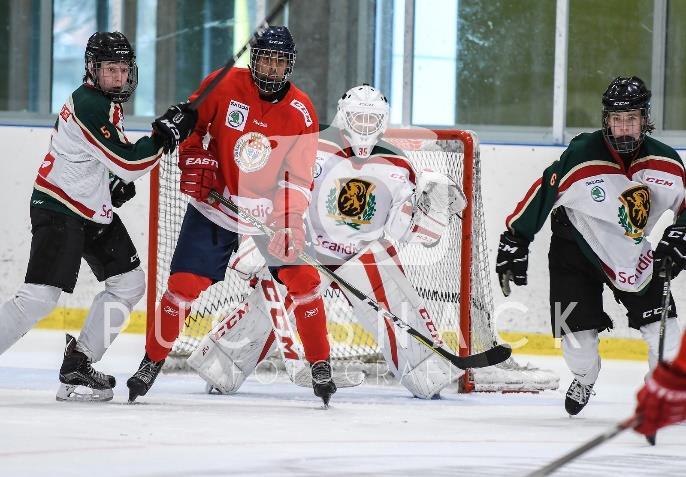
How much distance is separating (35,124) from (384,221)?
2378 millimetres

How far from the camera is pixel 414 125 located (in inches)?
271

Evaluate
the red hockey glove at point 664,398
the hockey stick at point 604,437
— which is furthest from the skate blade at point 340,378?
the red hockey glove at point 664,398

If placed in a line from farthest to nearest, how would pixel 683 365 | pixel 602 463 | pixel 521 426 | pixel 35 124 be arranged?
1. pixel 35 124
2. pixel 521 426
3. pixel 602 463
4. pixel 683 365

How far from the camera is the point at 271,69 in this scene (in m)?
4.33

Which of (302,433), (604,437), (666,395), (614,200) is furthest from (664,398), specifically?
(614,200)

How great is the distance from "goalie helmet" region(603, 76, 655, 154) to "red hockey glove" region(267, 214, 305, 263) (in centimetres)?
91

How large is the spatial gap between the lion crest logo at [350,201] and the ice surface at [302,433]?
0.57 meters

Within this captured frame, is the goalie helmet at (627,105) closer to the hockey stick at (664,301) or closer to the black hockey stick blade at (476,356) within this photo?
the hockey stick at (664,301)

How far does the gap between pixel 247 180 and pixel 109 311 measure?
0.56 metres

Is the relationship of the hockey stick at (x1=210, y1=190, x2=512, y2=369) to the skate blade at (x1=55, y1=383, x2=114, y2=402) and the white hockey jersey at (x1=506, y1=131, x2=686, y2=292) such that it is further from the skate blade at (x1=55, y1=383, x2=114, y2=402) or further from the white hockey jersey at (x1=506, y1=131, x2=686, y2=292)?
the skate blade at (x1=55, y1=383, x2=114, y2=402)

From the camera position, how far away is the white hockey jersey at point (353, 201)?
4.82 meters

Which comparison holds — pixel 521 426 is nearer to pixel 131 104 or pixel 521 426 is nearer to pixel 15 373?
pixel 15 373

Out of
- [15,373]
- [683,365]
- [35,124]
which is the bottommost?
[15,373]

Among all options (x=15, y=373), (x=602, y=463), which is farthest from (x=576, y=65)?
(x=602, y=463)
